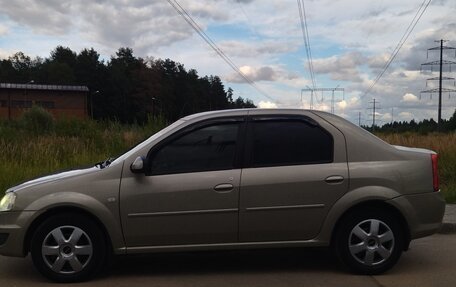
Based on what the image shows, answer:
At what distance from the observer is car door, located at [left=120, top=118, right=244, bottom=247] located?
17.7 ft

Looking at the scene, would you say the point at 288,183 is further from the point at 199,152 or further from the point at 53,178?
the point at 53,178

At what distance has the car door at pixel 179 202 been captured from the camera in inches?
212

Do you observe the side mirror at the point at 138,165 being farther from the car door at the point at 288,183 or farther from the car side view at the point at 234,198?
the car door at the point at 288,183

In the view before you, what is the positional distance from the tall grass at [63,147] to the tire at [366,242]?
6.27 metres

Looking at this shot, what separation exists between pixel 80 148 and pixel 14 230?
35.6 feet

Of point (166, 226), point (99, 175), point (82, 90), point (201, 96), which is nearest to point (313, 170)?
point (166, 226)

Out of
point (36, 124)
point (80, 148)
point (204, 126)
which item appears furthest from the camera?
point (36, 124)

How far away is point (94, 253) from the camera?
5410mm

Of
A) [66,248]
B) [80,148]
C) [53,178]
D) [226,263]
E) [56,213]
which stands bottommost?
[226,263]

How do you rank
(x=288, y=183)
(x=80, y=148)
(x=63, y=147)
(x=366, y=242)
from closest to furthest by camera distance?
(x=288, y=183)
(x=366, y=242)
(x=63, y=147)
(x=80, y=148)

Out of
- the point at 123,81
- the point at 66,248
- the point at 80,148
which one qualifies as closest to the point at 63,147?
the point at 80,148

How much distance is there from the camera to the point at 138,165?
536 centimetres

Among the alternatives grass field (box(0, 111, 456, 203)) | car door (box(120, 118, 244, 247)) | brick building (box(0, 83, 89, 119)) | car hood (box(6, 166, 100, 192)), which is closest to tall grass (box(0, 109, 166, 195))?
grass field (box(0, 111, 456, 203))

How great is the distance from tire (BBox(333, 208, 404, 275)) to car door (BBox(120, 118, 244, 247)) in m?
1.16
